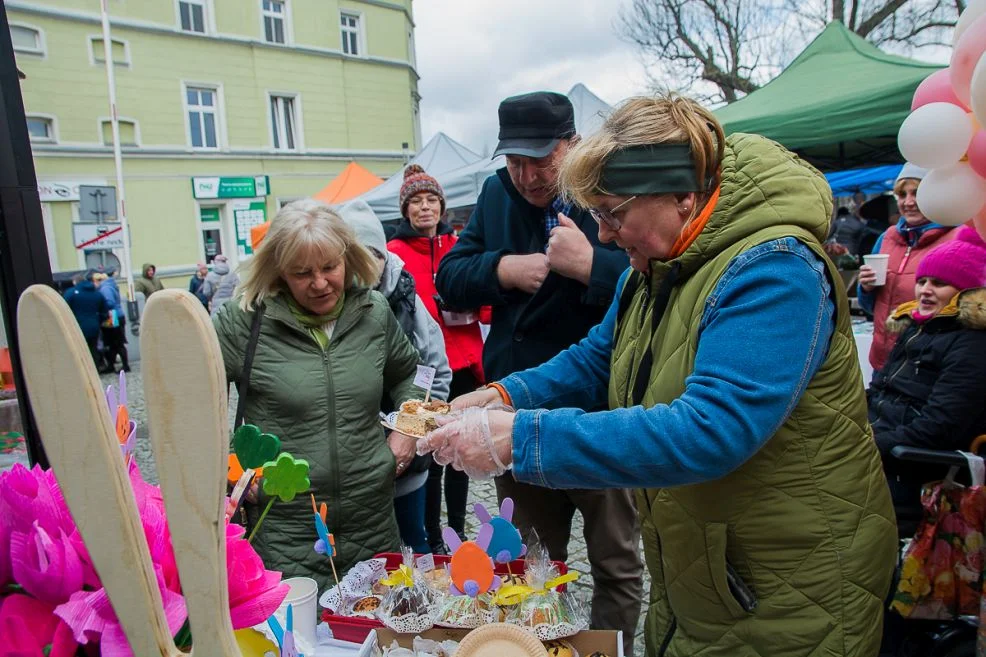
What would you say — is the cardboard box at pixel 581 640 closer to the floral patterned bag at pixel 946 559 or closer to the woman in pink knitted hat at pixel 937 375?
the floral patterned bag at pixel 946 559

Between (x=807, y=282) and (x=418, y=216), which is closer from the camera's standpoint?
(x=807, y=282)

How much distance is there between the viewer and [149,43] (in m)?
18.3

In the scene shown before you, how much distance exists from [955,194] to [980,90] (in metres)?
0.32

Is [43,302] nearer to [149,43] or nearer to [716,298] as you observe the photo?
[716,298]

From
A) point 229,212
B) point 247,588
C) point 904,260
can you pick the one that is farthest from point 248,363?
point 229,212

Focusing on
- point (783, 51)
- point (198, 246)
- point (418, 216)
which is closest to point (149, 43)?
point (198, 246)

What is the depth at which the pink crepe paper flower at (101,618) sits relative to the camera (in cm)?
70

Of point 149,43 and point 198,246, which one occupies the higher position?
point 149,43

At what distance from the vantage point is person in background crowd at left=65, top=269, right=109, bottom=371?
9.05 meters

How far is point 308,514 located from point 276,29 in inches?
904

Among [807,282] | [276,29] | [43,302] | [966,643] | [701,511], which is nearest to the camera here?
[43,302]

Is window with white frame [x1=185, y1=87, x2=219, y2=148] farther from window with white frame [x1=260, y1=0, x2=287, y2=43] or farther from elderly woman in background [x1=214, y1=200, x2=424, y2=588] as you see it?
elderly woman in background [x1=214, y1=200, x2=424, y2=588]

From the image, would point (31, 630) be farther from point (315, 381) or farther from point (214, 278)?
point (214, 278)

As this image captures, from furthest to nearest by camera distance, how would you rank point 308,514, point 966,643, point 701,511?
point 966,643, point 308,514, point 701,511
